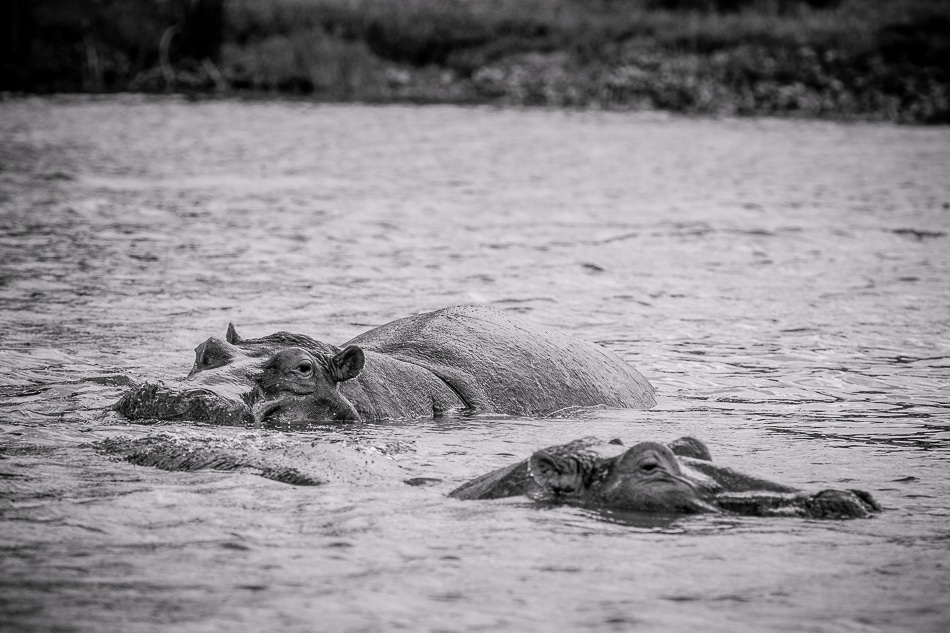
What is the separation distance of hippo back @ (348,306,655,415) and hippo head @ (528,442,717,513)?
2155 millimetres

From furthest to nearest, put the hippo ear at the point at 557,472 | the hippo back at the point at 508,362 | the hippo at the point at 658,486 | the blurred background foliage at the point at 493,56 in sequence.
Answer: the blurred background foliage at the point at 493,56 → the hippo back at the point at 508,362 → the hippo ear at the point at 557,472 → the hippo at the point at 658,486

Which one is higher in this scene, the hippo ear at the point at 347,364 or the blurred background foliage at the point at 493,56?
the blurred background foliage at the point at 493,56

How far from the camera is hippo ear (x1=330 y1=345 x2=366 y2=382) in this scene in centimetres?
778

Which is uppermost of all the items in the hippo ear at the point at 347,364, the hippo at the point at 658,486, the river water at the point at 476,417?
the hippo ear at the point at 347,364

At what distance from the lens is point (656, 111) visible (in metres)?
41.1

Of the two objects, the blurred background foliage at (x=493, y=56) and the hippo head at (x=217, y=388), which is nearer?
the hippo head at (x=217, y=388)

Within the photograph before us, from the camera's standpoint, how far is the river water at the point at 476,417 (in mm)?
5199

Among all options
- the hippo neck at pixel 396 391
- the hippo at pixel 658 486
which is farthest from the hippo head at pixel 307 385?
the hippo at pixel 658 486

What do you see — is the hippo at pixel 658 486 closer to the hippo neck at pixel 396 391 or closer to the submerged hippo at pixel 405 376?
the submerged hippo at pixel 405 376

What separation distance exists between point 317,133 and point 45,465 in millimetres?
25158

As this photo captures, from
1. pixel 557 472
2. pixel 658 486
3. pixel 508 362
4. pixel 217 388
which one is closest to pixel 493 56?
pixel 508 362

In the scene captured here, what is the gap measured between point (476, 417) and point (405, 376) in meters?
0.51

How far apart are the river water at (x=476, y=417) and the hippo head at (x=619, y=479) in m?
0.14

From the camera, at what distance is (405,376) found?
27.6 ft
